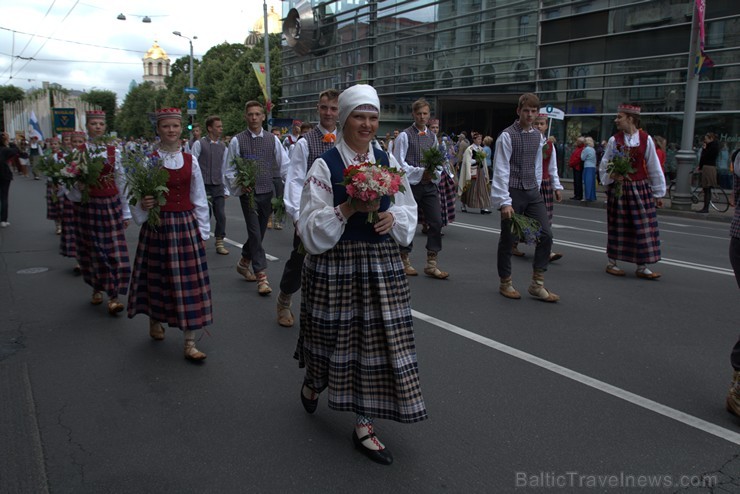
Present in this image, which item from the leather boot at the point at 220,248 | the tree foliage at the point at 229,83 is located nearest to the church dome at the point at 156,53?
the tree foliage at the point at 229,83

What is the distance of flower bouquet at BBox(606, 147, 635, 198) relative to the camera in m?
7.59

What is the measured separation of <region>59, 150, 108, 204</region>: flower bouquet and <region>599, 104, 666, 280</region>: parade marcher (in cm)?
600

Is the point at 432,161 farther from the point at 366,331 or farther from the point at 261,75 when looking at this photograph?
the point at 261,75

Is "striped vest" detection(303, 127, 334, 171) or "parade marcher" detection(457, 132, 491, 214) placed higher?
"striped vest" detection(303, 127, 334, 171)

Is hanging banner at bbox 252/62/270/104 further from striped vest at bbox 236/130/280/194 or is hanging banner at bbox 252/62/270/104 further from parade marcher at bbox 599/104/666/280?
parade marcher at bbox 599/104/666/280

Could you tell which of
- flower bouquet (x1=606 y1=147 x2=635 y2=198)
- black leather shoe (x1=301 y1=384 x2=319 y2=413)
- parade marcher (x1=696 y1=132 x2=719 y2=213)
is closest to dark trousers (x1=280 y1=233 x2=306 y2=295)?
black leather shoe (x1=301 y1=384 x2=319 y2=413)

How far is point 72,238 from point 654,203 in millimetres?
7670

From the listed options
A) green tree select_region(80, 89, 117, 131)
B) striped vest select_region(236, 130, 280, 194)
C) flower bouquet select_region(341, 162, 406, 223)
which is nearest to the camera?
flower bouquet select_region(341, 162, 406, 223)

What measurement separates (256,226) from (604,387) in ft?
13.9

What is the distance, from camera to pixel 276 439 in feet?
11.8

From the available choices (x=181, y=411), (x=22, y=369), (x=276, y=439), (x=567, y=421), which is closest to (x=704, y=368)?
(x=567, y=421)

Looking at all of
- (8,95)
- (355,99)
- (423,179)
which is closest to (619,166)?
(423,179)

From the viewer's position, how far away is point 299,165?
510cm

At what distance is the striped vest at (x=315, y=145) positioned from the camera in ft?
17.2
